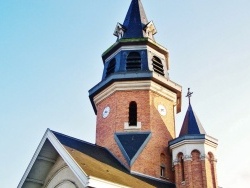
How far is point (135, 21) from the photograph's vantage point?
82.9ft

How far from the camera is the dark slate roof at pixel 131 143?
18.2 m

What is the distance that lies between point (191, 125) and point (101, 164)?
5.56 metres

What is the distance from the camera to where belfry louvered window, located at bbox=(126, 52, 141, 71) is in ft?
70.9

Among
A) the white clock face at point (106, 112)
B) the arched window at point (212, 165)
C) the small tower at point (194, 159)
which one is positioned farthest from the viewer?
the white clock face at point (106, 112)

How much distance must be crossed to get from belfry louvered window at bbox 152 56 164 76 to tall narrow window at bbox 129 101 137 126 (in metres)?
2.78

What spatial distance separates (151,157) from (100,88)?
5.26 metres

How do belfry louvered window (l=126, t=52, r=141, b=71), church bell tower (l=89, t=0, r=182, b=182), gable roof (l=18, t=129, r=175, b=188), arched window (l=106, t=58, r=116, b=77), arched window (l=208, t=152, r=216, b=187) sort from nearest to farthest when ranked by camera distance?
gable roof (l=18, t=129, r=175, b=188) < arched window (l=208, t=152, r=216, b=187) < church bell tower (l=89, t=0, r=182, b=182) < belfry louvered window (l=126, t=52, r=141, b=71) < arched window (l=106, t=58, r=116, b=77)

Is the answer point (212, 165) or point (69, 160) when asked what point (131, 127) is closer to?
point (212, 165)

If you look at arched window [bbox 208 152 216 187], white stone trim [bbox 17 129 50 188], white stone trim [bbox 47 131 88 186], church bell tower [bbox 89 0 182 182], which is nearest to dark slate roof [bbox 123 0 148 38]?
church bell tower [bbox 89 0 182 182]

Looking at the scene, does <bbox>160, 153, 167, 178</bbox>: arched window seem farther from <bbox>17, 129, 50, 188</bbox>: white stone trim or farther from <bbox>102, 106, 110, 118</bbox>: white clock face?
<bbox>17, 129, 50, 188</bbox>: white stone trim

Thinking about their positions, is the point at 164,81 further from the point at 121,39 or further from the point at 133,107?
the point at 121,39

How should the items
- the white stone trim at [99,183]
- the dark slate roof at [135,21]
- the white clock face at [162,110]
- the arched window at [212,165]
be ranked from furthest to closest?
1. the dark slate roof at [135,21]
2. the white clock face at [162,110]
3. the arched window at [212,165]
4. the white stone trim at [99,183]

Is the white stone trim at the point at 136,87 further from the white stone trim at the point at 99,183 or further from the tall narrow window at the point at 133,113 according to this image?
the white stone trim at the point at 99,183

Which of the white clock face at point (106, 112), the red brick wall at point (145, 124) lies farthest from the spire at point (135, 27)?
the white clock face at point (106, 112)
